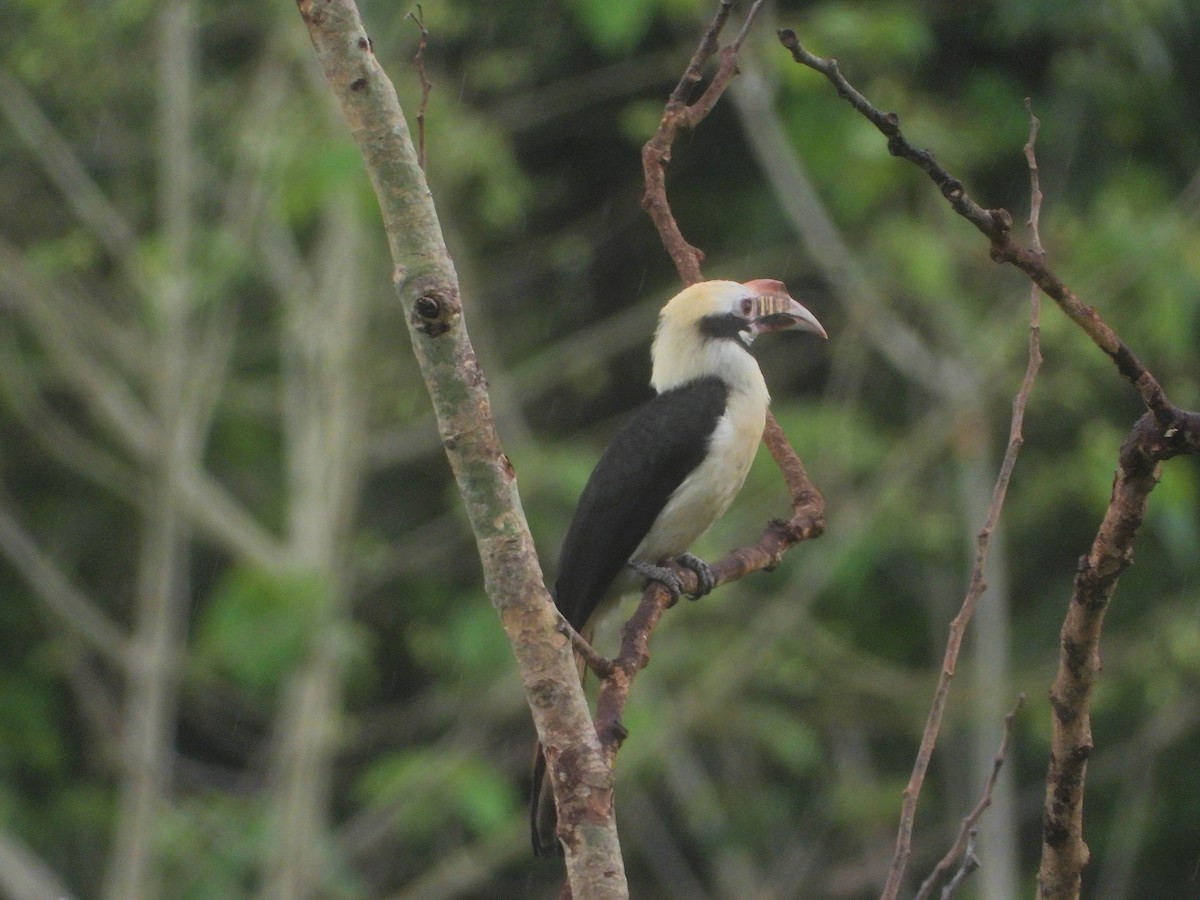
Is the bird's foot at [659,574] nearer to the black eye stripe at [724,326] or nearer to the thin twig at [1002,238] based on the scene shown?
the black eye stripe at [724,326]

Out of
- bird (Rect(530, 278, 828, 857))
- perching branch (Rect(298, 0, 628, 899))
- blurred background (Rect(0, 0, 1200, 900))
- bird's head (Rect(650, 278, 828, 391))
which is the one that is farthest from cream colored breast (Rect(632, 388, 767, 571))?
blurred background (Rect(0, 0, 1200, 900))

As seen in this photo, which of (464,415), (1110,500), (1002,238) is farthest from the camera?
(464,415)

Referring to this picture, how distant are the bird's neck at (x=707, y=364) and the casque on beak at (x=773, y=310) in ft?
Result: 0.24

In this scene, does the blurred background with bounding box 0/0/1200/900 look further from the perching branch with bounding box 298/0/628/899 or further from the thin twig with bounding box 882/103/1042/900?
the thin twig with bounding box 882/103/1042/900

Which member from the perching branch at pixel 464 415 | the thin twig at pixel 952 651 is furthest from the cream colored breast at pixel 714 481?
the perching branch at pixel 464 415

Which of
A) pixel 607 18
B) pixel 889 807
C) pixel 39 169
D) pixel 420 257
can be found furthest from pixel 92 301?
pixel 420 257

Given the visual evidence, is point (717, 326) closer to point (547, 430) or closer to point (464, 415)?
point (464, 415)

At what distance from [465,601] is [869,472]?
68.3 inches

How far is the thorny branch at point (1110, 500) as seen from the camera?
5.29ft

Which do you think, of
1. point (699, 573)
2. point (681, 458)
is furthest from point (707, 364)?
point (699, 573)

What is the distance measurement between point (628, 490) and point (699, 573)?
36 centimetres

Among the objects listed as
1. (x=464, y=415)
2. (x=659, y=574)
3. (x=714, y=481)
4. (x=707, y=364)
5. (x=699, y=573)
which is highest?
(x=707, y=364)

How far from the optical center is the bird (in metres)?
3.54

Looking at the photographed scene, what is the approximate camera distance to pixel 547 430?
828cm
